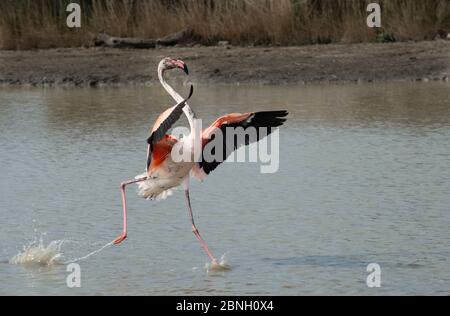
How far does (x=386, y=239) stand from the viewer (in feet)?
27.1

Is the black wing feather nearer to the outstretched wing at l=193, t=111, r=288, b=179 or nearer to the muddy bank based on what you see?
the outstretched wing at l=193, t=111, r=288, b=179

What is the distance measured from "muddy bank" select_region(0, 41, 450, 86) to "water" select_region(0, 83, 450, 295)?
92.2 inches

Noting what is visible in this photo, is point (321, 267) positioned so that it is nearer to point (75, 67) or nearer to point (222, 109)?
point (222, 109)

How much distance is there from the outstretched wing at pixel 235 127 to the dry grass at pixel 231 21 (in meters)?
10.3

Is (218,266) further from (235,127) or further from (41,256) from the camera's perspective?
(41,256)

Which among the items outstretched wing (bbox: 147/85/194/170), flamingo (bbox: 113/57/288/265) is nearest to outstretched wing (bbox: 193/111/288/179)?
flamingo (bbox: 113/57/288/265)

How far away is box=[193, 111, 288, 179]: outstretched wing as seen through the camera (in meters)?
7.92

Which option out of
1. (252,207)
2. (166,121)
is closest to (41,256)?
(166,121)

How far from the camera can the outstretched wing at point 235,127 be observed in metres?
7.92

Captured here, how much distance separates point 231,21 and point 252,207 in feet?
31.3

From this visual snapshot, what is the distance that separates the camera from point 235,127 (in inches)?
314

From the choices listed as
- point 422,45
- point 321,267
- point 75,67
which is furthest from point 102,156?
point 422,45

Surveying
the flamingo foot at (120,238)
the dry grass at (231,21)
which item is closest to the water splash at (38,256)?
the flamingo foot at (120,238)

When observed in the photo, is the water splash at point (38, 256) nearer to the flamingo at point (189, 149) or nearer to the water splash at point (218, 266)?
the flamingo at point (189, 149)
